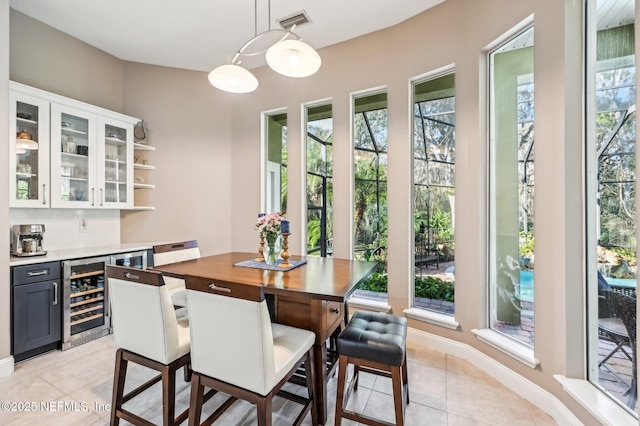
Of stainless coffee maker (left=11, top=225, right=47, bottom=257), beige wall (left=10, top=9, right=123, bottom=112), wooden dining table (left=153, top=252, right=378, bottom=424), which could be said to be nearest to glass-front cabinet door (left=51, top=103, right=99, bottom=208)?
stainless coffee maker (left=11, top=225, right=47, bottom=257)

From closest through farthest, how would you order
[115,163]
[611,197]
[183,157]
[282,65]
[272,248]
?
[611,197] → [282,65] → [272,248] → [115,163] → [183,157]

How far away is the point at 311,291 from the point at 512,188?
1916 mm

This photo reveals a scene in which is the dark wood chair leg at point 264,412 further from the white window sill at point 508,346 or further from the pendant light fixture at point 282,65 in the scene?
the pendant light fixture at point 282,65

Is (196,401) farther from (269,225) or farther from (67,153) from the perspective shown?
(67,153)

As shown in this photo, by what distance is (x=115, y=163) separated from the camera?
352 centimetres

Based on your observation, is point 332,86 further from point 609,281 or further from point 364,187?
point 609,281

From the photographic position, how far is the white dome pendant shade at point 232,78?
2.09 metres

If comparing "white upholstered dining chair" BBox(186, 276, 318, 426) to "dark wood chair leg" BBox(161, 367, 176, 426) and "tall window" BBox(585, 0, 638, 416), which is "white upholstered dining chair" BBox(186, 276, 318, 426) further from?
"tall window" BBox(585, 0, 638, 416)

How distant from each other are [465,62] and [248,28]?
2272 mm

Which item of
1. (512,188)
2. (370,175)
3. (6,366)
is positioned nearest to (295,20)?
(370,175)

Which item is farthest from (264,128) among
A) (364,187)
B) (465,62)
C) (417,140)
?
(465,62)

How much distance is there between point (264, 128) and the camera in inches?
159

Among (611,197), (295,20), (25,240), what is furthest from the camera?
(295,20)

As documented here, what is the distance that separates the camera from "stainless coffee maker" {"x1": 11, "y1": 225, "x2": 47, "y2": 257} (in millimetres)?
2682
